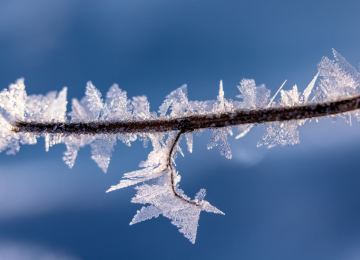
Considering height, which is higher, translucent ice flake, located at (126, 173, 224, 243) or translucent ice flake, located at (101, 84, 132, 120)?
translucent ice flake, located at (101, 84, 132, 120)

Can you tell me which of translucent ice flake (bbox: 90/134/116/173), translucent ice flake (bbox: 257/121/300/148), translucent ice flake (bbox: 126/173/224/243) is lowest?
translucent ice flake (bbox: 126/173/224/243)

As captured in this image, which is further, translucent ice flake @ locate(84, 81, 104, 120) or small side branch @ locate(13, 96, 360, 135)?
translucent ice flake @ locate(84, 81, 104, 120)

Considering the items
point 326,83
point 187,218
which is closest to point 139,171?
point 187,218

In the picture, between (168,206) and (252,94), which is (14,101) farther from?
(252,94)

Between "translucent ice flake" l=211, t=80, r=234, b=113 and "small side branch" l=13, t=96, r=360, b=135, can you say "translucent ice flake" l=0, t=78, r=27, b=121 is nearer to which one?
"small side branch" l=13, t=96, r=360, b=135

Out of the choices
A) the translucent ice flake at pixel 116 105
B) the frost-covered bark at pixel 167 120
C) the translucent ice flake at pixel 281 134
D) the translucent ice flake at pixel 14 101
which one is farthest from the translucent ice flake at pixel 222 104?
the translucent ice flake at pixel 14 101

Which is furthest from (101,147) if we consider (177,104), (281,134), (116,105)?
(281,134)

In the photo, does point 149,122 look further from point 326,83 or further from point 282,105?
point 326,83

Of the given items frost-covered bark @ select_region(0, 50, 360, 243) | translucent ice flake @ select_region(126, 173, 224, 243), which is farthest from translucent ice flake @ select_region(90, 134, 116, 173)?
translucent ice flake @ select_region(126, 173, 224, 243)
